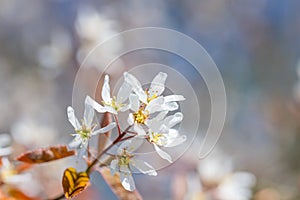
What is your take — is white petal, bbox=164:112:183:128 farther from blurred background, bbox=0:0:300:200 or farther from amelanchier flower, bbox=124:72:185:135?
blurred background, bbox=0:0:300:200

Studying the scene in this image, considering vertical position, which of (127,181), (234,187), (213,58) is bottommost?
(127,181)

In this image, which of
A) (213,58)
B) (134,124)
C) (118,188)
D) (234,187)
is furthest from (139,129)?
(213,58)

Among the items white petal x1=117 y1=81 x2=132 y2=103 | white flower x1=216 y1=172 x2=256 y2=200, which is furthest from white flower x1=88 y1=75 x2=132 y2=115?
white flower x1=216 y1=172 x2=256 y2=200

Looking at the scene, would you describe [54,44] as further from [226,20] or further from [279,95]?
[226,20]

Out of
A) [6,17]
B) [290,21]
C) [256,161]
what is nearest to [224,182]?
[256,161]

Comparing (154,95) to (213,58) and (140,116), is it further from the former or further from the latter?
(213,58)

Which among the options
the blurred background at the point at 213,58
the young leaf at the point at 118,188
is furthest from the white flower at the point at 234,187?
the young leaf at the point at 118,188
